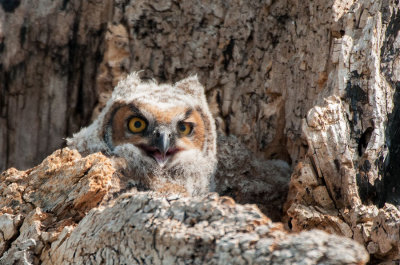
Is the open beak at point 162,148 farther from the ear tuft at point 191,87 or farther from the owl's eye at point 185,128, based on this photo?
the ear tuft at point 191,87

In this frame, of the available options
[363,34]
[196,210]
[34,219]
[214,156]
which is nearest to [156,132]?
[214,156]

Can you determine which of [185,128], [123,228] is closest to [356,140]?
[185,128]

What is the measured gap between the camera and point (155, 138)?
9.76ft

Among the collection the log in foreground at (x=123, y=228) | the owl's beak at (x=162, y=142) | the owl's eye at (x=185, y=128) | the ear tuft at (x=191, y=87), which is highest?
the ear tuft at (x=191, y=87)

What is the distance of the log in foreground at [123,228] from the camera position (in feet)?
5.83

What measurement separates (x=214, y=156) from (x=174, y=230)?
1.42 m

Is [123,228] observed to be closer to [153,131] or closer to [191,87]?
[153,131]

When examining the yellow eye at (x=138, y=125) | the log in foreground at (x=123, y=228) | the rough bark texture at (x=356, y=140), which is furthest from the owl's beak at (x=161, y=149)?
the rough bark texture at (x=356, y=140)

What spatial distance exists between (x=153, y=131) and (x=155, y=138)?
0.06m

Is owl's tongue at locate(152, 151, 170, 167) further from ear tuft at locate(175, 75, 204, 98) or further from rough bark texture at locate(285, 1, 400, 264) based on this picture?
rough bark texture at locate(285, 1, 400, 264)

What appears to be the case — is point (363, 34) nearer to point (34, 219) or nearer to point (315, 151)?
point (315, 151)

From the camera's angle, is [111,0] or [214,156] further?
[111,0]

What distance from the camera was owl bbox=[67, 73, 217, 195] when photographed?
9.73 feet

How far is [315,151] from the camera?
2627 mm
